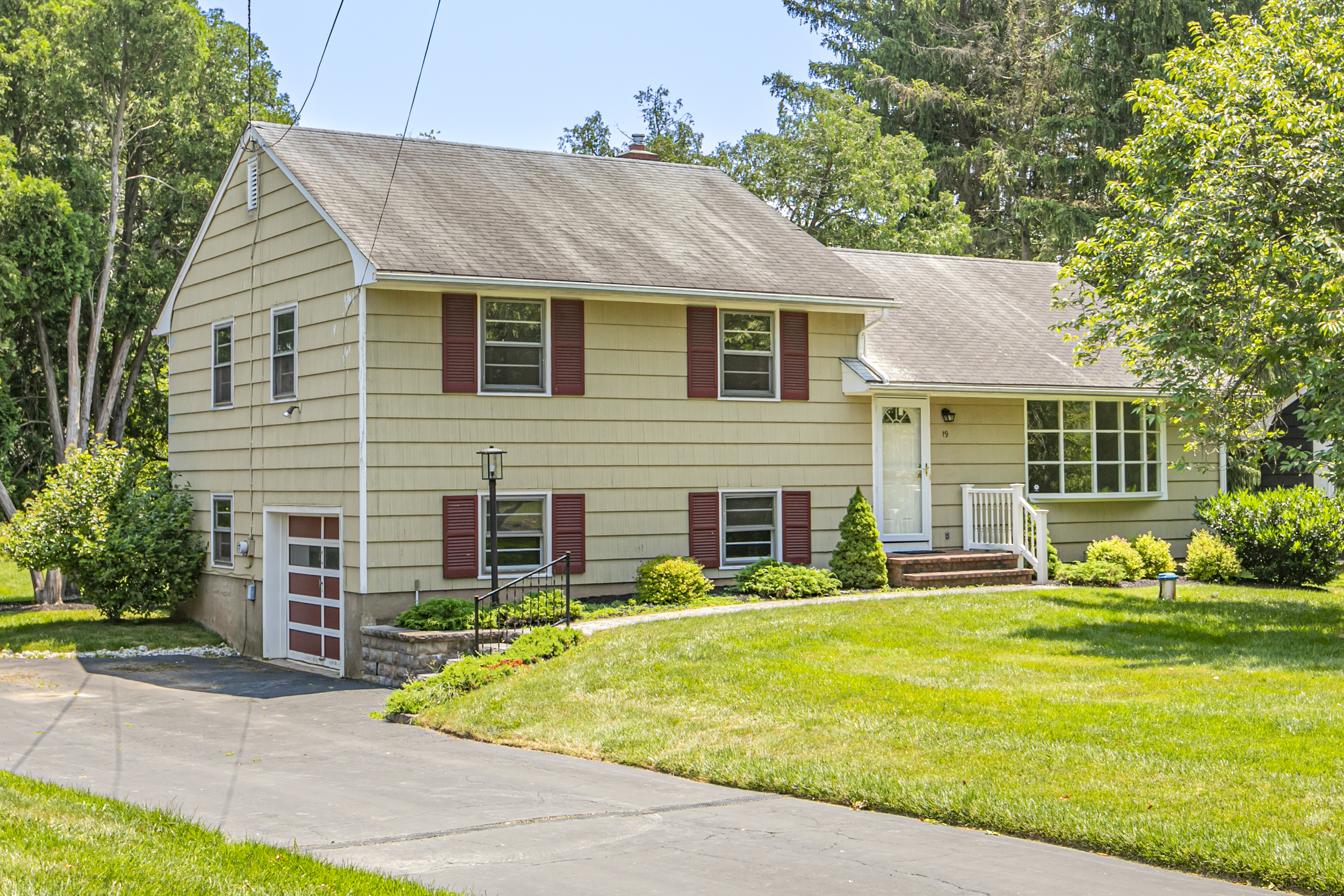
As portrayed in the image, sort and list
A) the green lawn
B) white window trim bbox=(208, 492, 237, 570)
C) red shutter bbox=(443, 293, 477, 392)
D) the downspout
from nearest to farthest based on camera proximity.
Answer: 1. the green lawn
2. red shutter bbox=(443, 293, 477, 392)
3. the downspout
4. white window trim bbox=(208, 492, 237, 570)

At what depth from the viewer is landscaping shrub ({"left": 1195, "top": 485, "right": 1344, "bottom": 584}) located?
61.7ft

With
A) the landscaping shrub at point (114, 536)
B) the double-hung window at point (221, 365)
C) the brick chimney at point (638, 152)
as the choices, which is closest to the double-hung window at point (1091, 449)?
the brick chimney at point (638, 152)

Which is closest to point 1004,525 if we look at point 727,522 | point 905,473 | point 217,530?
point 905,473

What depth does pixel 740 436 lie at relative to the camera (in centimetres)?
1802

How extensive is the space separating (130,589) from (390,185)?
26.2 ft

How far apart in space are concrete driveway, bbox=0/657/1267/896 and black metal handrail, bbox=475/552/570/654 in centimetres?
238

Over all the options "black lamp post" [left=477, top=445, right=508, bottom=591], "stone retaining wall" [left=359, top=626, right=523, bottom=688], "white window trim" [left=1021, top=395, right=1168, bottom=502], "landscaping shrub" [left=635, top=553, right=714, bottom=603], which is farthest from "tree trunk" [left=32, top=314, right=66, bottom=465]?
"white window trim" [left=1021, top=395, right=1168, bottom=502]

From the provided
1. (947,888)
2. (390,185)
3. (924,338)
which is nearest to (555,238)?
(390,185)

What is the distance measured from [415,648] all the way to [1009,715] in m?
7.43

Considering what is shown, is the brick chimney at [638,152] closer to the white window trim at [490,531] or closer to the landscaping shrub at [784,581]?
the white window trim at [490,531]

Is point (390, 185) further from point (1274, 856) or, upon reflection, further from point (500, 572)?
point (1274, 856)

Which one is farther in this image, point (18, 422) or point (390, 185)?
point (18, 422)

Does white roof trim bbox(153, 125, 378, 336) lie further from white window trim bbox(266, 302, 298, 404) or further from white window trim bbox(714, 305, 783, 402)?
white window trim bbox(714, 305, 783, 402)

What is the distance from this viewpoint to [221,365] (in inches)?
774
